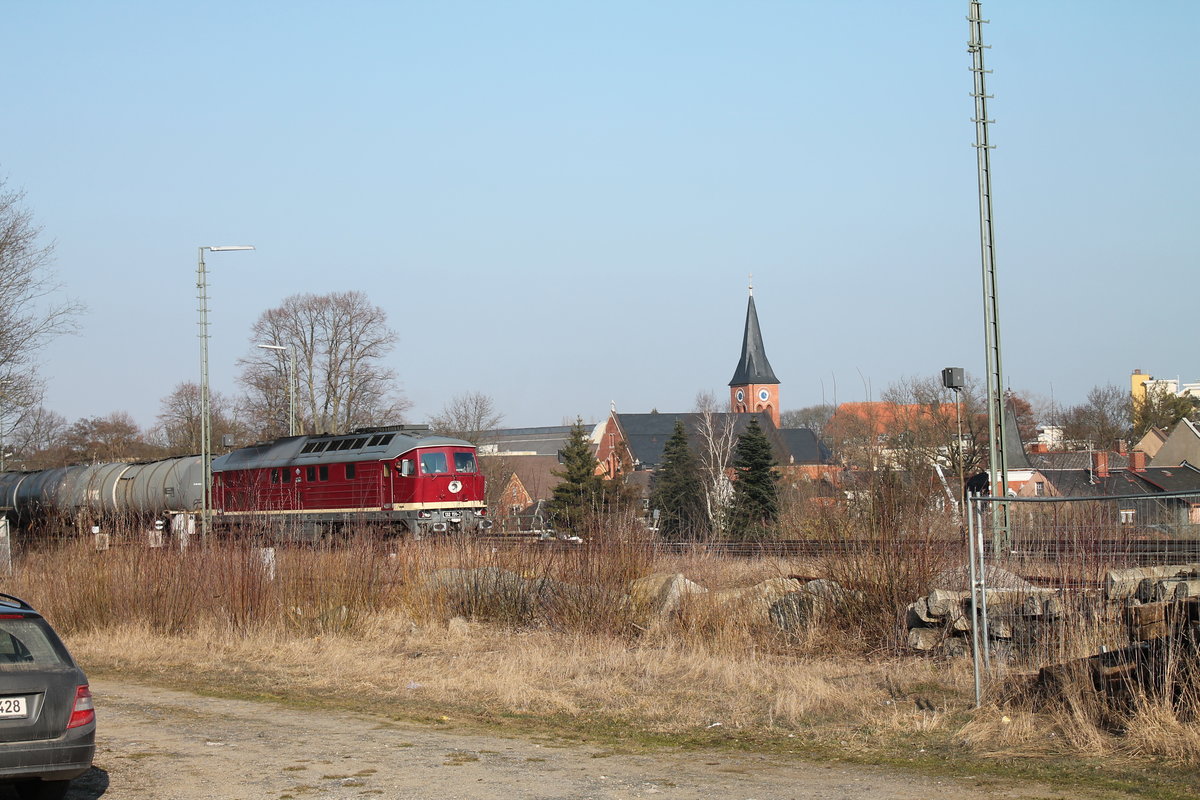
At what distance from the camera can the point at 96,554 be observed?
18.7 metres

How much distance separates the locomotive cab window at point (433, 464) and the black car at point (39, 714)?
1021 inches

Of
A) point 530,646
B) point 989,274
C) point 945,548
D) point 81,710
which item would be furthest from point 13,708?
point 989,274

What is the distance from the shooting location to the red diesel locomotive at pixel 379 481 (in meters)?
33.0

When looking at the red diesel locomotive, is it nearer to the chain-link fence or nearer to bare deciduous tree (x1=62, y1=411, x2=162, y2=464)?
the chain-link fence

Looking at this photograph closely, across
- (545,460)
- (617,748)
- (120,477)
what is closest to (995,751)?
(617,748)

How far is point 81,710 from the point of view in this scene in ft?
22.9

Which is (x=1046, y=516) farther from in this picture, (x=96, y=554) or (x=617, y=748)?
(x=96, y=554)

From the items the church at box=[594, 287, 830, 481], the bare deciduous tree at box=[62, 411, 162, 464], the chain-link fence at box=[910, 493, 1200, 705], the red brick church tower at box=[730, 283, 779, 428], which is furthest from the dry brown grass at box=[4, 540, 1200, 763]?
the red brick church tower at box=[730, 283, 779, 428]

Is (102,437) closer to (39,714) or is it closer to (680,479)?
(680,479)

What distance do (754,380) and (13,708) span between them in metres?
130

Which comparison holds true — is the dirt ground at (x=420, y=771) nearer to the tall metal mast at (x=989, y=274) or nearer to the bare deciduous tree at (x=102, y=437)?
the tall metal mast at (x=989, y=274)

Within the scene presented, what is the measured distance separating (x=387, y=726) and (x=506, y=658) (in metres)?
3.84

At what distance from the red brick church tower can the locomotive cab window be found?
10249 cm

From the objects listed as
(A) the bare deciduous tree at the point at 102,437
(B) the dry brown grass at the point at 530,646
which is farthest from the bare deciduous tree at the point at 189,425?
(B) the dry brown grass at the point at 530,646
